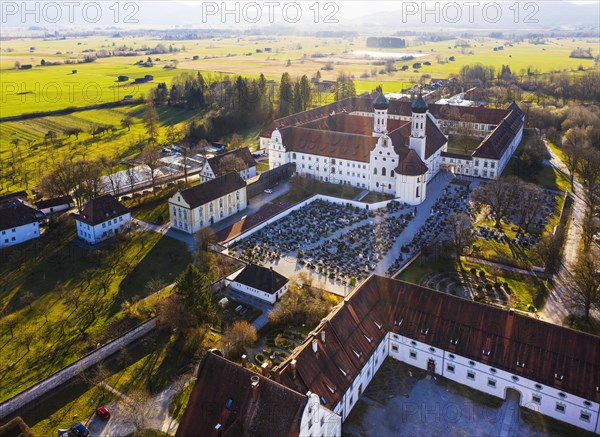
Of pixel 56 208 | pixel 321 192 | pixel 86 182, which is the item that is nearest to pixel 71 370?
pixel 86 182

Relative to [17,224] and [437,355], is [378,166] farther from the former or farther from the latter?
[17,224]

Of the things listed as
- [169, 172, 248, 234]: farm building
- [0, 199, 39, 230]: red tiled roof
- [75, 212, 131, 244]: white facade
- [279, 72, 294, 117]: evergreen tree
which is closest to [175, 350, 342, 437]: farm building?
[169, 172, 248, 234]: farm building

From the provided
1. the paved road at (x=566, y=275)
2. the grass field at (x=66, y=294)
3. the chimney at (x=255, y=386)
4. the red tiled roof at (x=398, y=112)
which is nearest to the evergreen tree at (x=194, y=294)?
the grass field at (x=66, y=294)

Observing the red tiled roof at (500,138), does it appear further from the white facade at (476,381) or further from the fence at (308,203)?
the white facade at (476,381)

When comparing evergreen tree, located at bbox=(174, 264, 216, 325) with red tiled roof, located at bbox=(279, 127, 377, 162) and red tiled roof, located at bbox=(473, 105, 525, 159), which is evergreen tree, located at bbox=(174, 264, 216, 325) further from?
red tiled roof, located at bbox=(473, 105, 525, 159)

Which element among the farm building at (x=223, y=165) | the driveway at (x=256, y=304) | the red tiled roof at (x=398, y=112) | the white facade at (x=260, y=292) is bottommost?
the driveway at (x=256, y=304)

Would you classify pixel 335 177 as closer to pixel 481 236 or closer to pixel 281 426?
pixel 481 236

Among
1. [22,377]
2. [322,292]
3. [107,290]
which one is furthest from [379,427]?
[107,290]

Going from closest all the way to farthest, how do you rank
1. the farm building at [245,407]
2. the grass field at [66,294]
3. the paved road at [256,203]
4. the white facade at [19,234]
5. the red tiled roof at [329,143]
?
the farm building at [245,407], the grass field at [66,294], the white facade at [19,234], the paved road at [256,203], the red tiled roof at [329,143]
